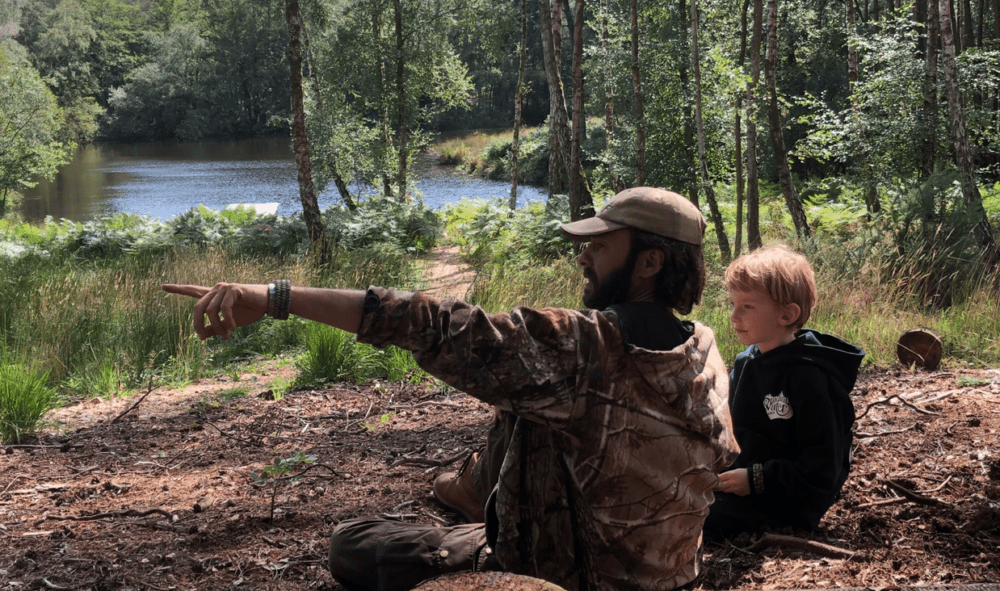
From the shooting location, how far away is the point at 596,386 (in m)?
2.05

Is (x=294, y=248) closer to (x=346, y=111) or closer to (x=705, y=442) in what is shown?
(x=346, y=111)

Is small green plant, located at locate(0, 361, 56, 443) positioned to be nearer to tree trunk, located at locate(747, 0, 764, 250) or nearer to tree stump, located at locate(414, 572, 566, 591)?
tree stump, located at locate(414, 572, 566, 591)

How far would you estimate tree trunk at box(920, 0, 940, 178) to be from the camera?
10625 mm

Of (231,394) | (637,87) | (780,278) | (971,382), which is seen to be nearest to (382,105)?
(637,87)

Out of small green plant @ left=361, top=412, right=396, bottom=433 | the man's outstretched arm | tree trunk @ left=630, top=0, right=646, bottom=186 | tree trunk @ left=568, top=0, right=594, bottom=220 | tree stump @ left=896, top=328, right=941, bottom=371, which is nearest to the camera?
the man's outstretched arm

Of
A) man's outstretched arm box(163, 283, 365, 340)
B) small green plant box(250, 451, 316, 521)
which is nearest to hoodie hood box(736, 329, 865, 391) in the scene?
man's outstretched arm box(163, 283, 365, 340)

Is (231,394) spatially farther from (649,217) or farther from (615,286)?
(649,217)

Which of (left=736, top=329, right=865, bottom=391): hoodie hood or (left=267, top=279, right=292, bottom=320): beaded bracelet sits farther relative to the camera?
(left=736, top=329, right=865, bottom=391): hoodie hood

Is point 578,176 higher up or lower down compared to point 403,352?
higher up

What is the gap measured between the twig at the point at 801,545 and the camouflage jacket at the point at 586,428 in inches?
31.7

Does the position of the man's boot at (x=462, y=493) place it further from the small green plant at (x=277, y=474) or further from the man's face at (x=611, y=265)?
the man's face at (x=611, y=265)

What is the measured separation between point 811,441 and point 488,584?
5.35 ft

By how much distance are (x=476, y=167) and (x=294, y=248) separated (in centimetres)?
3029

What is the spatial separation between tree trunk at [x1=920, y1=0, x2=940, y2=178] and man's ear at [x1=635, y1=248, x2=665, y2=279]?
1032 cm
